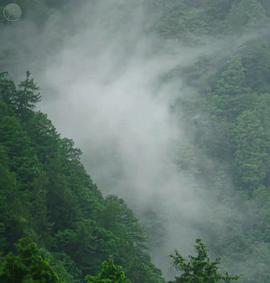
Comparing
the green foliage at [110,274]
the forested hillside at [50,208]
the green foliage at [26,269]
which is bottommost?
the green foliage at [26,269]

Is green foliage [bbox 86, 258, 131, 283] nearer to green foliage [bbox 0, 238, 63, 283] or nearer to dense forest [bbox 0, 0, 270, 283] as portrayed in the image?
dense forest [bbox 0, 0, 270, 283]

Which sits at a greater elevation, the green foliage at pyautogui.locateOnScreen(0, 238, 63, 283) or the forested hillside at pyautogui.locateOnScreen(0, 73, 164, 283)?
the forested hillside at pyautogui.locateOnScreen(0, 73, 164, 283)

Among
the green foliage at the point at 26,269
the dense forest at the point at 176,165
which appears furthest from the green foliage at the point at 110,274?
the green foliage at the point at 26,269

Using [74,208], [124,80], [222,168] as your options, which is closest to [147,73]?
[124,80]

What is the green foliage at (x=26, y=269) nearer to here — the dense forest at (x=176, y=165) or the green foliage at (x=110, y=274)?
the dense forest at (x=176, y=165)

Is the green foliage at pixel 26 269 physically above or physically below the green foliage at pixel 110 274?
below

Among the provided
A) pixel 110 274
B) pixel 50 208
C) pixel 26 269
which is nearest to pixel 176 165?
pixel 50 208

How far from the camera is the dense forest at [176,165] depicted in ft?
87.8

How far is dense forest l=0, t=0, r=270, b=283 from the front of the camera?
26.8 meters

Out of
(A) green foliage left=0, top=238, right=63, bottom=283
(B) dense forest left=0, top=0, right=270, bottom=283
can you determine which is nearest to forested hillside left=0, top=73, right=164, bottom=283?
(B) dense forest left=0, top=0, right=270, bottom=283

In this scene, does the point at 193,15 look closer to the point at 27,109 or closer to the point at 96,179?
the point at 96,179

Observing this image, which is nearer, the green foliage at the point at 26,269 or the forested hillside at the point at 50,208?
the green foliage at the point at 26,269

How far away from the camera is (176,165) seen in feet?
320

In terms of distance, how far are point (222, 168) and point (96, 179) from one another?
746 inches
